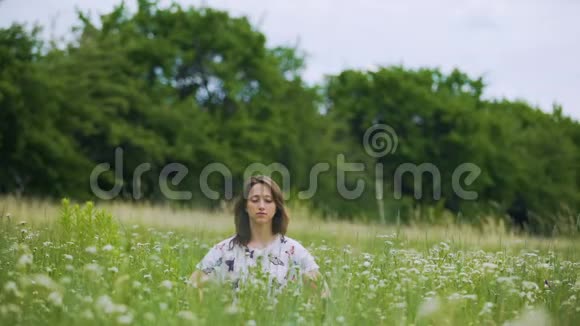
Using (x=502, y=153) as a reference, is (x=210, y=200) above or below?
below

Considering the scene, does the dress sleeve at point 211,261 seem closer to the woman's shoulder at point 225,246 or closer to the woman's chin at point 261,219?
the woman's shoulder at point 225,246

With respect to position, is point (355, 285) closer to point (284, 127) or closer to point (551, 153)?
point (284, 127)

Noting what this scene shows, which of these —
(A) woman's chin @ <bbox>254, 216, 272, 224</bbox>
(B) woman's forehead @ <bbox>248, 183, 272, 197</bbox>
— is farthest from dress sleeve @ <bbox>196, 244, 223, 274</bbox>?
(B) woman's forehead @ <bbox>248, 183, 272, 197</bbox>

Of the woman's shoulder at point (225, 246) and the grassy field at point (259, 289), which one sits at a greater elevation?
the woman's shoulder at point (225, 246)

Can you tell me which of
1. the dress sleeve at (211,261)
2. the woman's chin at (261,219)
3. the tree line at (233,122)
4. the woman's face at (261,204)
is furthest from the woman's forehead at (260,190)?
the tree line at (233,122)

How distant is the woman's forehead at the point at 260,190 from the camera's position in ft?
19.4

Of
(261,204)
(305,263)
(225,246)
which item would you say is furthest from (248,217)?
(305,263)

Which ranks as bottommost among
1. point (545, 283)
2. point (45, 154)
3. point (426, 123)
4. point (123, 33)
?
point (545, 283)

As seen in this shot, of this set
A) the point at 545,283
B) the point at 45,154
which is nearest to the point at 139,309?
the point at 545,283

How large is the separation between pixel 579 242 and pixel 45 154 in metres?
20.4

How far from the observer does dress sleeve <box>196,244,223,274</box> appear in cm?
571

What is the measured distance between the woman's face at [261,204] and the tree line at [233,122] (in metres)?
11.7

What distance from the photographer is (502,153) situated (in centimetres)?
4147

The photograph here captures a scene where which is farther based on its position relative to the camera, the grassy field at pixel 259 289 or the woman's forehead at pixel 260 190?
the woman's forehead at pixel 260 190
